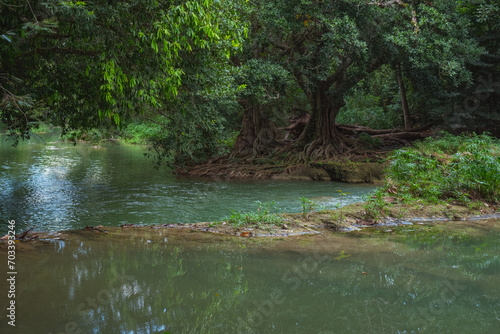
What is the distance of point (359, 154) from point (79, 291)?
14416 millimetres

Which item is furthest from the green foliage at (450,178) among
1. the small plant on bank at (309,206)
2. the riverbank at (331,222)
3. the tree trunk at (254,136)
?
the tree trunk at (254,136)

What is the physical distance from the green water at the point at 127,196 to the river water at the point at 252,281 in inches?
8.4

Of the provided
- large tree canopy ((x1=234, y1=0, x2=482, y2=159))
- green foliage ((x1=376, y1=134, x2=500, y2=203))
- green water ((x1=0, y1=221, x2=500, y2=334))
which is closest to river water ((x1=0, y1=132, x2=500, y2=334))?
green water ((x1=0, y1=221, x2=500, y2=334))

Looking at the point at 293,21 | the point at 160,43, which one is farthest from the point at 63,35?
the point at 293,21

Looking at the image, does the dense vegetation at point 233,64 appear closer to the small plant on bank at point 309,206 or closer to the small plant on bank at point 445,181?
the small plant on bank at point 309,206

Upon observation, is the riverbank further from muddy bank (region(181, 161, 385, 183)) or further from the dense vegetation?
muddy bank (region(181, 161, 385, 183))

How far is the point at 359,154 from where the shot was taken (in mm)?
17078

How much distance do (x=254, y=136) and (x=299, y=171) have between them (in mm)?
3372

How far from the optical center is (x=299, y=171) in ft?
52.2

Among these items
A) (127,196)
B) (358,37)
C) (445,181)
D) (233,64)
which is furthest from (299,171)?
(445,181)

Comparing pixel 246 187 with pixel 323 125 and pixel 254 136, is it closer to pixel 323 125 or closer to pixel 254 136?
pixel 254 136

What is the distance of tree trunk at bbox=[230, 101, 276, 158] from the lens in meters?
17.9

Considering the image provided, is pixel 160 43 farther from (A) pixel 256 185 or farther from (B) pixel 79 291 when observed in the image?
(A) pixel 256 185

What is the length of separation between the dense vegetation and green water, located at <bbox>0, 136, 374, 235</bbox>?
1663mm
